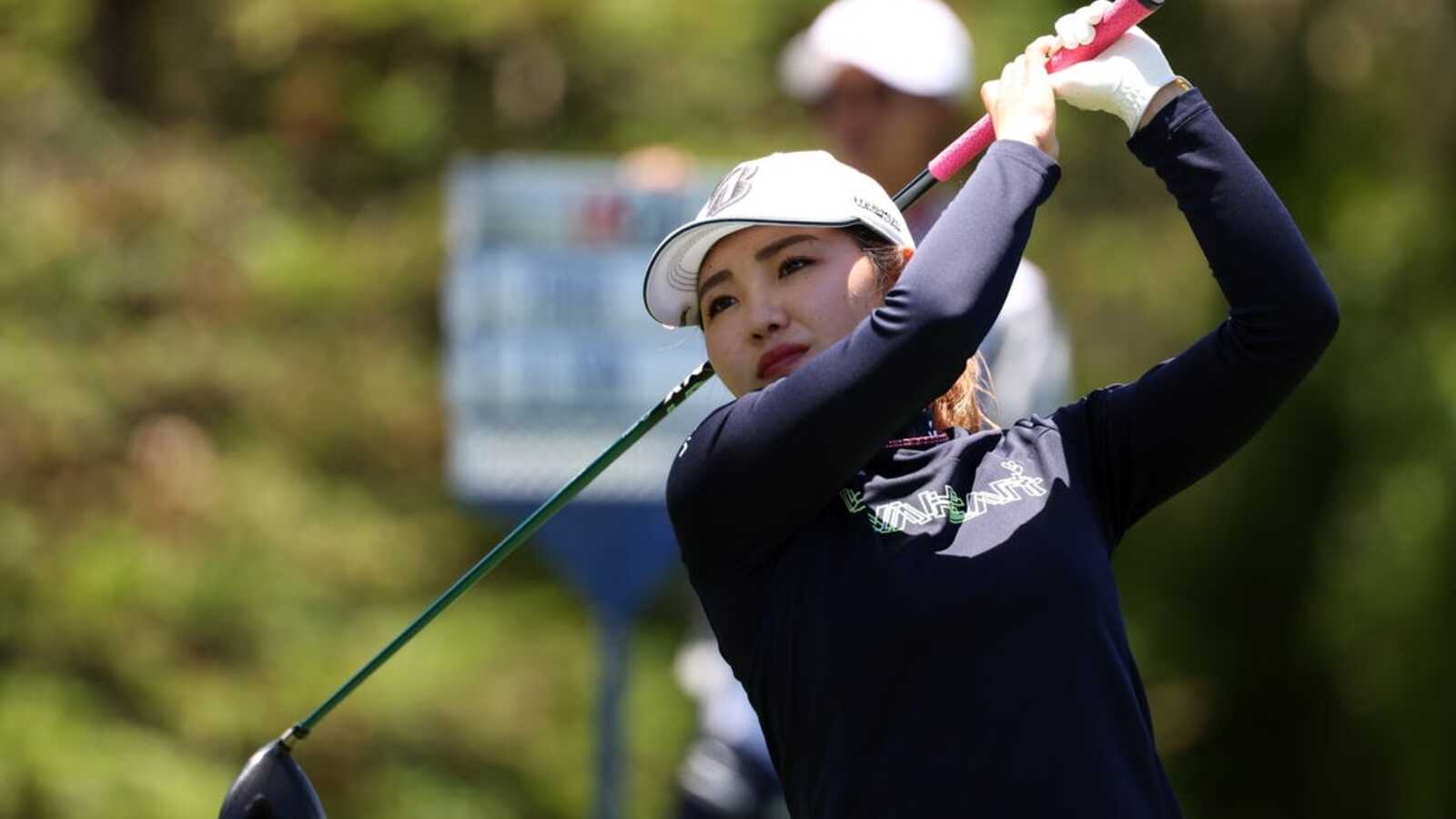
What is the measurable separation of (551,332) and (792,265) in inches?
144

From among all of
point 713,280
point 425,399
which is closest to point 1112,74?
point 713,280

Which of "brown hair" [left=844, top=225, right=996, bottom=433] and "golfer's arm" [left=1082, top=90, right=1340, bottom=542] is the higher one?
"brown hair" [left=844, top=225, right=996, bottom=433]

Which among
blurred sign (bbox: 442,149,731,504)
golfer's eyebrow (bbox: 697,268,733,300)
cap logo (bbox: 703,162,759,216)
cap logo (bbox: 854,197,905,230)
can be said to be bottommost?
cap logo (bbox: 854,197,905,230)

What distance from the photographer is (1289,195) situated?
7.57m

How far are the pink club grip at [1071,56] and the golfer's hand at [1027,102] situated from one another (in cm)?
2

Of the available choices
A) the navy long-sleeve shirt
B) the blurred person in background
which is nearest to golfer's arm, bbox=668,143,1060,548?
the navy long-sleeve shirt

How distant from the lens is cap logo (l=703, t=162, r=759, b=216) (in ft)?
7.16

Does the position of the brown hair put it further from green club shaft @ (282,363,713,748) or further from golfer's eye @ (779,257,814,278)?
green club shaft @ (282,363,713,748)

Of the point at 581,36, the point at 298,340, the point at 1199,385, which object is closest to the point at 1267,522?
the point at 581,36

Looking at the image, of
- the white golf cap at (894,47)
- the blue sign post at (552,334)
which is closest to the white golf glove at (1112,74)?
the white golf cap at (894,47)

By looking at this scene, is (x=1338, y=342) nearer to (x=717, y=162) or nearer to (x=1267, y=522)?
(x=1267, y=522)

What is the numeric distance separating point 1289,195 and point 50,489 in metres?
4.41

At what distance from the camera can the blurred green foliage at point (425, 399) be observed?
23.2 ft

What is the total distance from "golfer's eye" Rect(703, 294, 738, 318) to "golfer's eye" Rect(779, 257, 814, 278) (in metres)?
0.06
